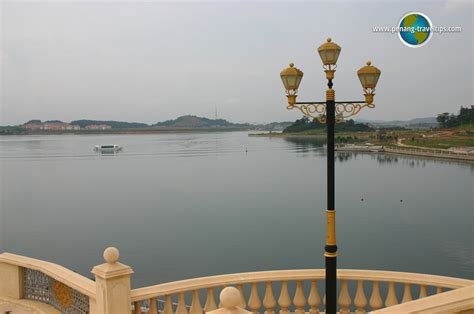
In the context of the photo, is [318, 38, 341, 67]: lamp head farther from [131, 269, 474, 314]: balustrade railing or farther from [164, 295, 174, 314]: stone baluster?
[164, 295, 174, 314]: stone baluster

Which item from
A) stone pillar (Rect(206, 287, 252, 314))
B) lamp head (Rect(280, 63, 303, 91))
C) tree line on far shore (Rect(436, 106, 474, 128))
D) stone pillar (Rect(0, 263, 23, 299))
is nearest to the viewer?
stone pillar (Rect(206, 287, 252, 314))

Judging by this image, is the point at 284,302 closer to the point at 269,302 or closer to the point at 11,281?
the point at 269,302

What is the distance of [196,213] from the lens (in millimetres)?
35000

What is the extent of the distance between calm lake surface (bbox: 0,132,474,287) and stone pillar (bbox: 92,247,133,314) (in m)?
16.0

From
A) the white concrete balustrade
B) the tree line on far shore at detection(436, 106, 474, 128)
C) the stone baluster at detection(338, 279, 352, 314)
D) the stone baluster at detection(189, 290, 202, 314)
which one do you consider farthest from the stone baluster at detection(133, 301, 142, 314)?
the tree line on far shore at detection(436, 106, 474, 128)

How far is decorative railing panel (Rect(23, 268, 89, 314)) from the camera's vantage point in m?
5.27

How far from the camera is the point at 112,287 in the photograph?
4.60 metres

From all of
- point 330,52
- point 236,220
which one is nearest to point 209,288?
point 330,52

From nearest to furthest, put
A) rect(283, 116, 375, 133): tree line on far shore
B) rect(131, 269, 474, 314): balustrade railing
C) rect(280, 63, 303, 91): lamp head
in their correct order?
rect(131, 269, 474, 314): balustrade railing → rect(280, 63, 303, 91): lamp head → rect(283, 116, 375, 133): tree line on far shore

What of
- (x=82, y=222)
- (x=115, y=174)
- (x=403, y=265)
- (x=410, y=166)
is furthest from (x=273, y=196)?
(x=410, y=166)

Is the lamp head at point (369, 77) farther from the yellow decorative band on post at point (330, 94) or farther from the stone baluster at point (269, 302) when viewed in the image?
the stone baluster at point (269, 302)

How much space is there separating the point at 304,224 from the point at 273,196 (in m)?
11.7

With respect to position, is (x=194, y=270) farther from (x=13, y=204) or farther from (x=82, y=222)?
(x=13, y=204)

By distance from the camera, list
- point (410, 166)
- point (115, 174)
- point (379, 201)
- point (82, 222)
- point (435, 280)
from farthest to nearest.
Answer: point (410, 166)
point (115, 174)
point (379, 201)
point (82, 222)
point (435, 280)
